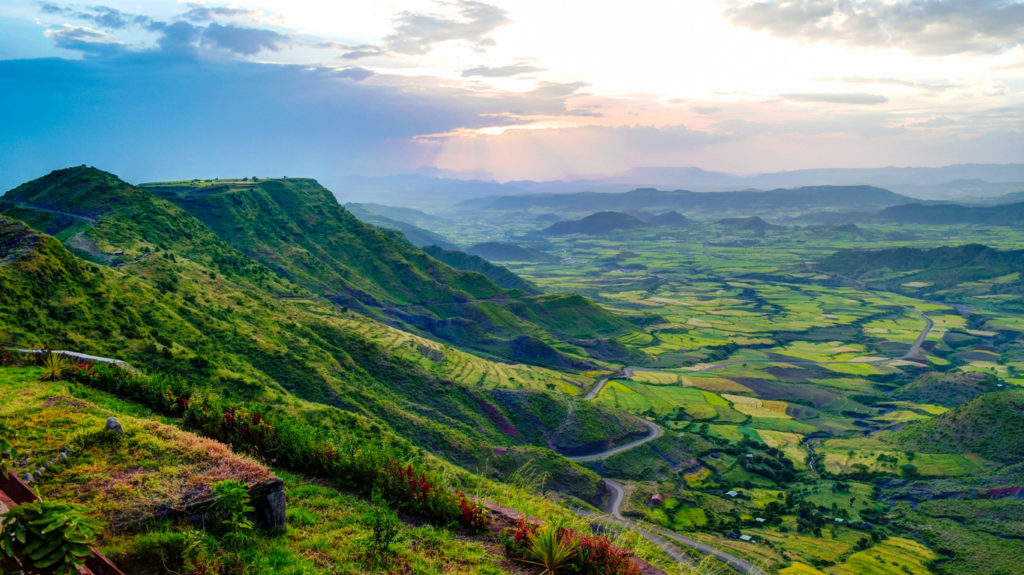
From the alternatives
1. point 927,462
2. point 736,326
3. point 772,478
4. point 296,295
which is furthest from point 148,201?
point 736,326

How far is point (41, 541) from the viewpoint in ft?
28.3

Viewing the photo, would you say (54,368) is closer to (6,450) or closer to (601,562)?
(6,450)

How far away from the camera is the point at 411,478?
18.2 meters

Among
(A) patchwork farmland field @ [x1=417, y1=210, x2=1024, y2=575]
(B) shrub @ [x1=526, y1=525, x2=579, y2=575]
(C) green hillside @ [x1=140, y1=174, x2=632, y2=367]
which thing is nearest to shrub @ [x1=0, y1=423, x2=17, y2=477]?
(B) shrub @ [x1=526, y1=525, x2=579, y2=575]

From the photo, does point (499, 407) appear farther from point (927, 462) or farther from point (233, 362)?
point (927, 462)

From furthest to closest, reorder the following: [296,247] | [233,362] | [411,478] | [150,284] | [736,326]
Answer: [736,326] → [296,247] → [150,284] → [233,362] → [411,478]

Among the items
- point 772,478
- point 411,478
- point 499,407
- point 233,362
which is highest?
point 411,478

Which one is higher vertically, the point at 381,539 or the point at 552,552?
the point at 381,539

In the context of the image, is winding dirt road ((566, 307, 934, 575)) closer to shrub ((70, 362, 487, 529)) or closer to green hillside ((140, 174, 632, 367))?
shrub ((70, 362, 487, 529))

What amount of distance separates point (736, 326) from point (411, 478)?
192 meters

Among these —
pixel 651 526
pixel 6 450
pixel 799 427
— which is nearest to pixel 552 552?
pixel 6 450

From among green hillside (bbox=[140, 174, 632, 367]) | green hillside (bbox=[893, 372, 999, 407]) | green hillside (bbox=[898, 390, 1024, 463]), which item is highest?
green hillside (bbox=[140, 174, 632, 367])

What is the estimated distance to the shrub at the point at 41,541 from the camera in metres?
8.46

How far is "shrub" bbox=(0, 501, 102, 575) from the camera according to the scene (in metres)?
8.46
